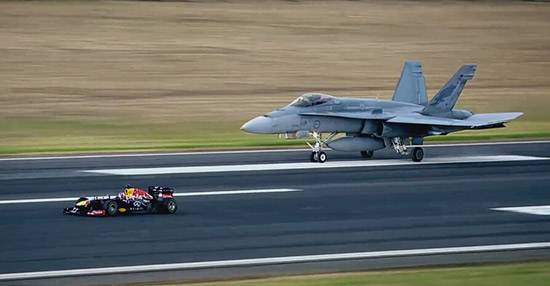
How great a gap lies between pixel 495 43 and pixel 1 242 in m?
48.6

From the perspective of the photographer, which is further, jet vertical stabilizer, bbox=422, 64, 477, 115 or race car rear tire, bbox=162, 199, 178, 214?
jet vertical stabilizer, bbox=422, 64, 477, 115

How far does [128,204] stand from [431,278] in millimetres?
7209

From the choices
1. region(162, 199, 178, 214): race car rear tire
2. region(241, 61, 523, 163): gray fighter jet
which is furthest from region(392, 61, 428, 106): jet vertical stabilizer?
region(162, 199, 178, 214): race car rear tire

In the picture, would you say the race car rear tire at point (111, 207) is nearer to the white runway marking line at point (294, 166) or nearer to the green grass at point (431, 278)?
the green grass at point (431, 278)

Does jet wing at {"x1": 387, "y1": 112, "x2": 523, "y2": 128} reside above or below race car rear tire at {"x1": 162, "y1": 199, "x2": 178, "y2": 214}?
above

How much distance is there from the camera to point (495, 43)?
6319 centimetres

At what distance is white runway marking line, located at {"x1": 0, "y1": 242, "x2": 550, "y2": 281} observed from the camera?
15852 mm

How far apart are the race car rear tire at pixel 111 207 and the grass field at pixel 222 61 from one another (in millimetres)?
11818

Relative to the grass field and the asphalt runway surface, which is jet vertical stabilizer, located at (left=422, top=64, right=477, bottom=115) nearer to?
the asphalt runway surface

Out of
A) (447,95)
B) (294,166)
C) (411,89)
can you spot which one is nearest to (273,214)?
(294,166)

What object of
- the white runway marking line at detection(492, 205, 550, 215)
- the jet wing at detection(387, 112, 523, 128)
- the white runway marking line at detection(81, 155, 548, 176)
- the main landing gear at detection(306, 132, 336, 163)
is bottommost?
the white runway marking line at detection(492, 205, 550, 215)

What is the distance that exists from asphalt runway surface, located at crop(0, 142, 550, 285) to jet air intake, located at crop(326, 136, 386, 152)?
0.45m

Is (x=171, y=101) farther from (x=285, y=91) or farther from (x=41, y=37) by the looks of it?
(x=41, y=37)

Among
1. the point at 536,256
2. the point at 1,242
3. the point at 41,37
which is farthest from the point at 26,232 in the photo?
the point at 41,37
